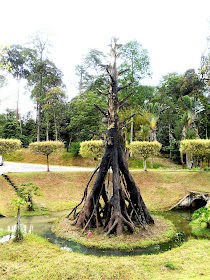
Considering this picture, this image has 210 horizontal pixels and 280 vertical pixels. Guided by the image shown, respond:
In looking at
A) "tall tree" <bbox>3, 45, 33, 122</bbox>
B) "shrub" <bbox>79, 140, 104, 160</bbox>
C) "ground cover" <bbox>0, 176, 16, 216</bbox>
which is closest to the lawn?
"ground cover" <bbox>0, 176, 16, 216</bbox>

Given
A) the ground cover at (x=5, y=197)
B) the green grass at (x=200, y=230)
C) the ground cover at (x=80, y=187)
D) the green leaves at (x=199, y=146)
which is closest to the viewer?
the green grass at (x=200, y=230)

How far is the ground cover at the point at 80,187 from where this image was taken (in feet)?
47.2

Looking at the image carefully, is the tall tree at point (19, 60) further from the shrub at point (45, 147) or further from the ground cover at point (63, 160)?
the shrub at point (45, 147)

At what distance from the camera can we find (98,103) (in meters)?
32.6

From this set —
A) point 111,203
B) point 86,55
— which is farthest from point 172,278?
point 86,55

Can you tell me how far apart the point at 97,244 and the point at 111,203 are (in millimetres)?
1745

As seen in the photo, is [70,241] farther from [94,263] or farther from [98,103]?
[98,103]

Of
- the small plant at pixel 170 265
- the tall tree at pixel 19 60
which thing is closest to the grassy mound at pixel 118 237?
the small plant at pixel 170 265

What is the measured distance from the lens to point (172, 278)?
521 centimetres

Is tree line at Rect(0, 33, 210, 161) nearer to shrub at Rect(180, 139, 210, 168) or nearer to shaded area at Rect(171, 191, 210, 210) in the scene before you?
shrub at Rect(180, 139, 210, 168)

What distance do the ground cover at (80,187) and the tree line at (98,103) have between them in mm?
10585

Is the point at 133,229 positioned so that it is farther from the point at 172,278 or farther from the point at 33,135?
the point at 33,135

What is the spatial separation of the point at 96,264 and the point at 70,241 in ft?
8.18

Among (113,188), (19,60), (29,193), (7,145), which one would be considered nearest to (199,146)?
(113,188)
